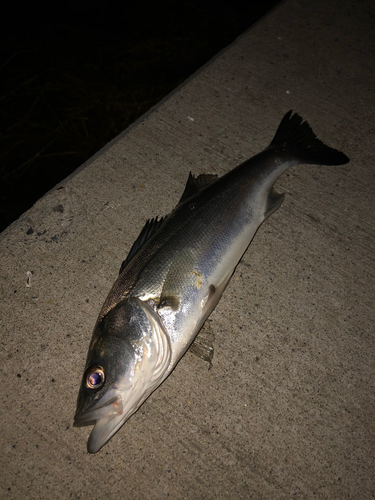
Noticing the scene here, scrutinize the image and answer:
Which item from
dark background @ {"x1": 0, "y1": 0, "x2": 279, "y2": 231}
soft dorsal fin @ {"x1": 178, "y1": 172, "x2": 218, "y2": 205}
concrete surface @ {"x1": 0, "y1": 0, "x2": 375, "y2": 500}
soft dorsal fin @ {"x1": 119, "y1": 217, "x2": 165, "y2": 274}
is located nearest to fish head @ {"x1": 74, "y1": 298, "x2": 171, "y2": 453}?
soft dorsal fin @ {"x1": 119, "y1": 217, "x2": 165, "y2": 274}

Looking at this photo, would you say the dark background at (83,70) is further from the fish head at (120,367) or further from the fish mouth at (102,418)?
the fish mouth at (102,418)

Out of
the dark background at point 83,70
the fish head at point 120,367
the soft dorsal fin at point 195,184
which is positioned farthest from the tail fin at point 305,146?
the dark background at point 83,70

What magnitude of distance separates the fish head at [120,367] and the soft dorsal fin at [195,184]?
88 centimetres

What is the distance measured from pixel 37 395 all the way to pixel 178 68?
13.8ft

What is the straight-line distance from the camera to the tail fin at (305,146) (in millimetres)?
Answer: 2658

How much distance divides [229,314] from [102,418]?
107cm

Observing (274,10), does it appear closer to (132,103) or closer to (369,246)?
(132,103)

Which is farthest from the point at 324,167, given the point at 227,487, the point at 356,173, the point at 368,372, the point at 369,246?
the point at 227,487

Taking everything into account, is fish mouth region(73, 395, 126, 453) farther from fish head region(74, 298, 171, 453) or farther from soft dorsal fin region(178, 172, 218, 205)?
soft dorsal fin region(178, 172, 218, 205)

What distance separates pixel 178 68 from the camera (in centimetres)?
457

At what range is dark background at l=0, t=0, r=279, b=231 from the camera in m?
3.94

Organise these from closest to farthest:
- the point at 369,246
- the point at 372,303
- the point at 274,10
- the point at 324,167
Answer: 1. the point at 372,303
2. the point at 369,246
3. the point at 324,167
4. the point at 274,10

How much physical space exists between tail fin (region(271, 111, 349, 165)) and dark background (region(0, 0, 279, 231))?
218 centimetres

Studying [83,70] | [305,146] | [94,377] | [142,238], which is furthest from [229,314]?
[83,70]
